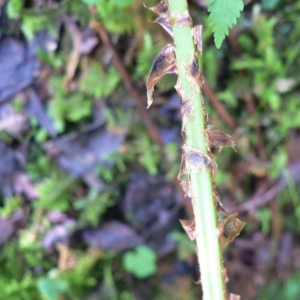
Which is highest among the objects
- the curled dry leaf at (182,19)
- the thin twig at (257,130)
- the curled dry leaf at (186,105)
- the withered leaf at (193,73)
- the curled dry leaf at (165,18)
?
the thin twig at (257,130)

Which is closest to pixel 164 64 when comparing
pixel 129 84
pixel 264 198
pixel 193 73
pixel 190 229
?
pixel 193 73

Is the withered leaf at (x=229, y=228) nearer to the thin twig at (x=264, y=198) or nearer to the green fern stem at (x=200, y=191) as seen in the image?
the green fern stem at (x=200, y=191)

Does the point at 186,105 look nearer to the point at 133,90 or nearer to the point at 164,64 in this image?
the point at 164,64

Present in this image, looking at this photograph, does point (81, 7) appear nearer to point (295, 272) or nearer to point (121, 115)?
point (121, 115)

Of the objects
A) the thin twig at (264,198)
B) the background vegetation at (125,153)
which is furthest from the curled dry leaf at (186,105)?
the thin twig at (264,198)

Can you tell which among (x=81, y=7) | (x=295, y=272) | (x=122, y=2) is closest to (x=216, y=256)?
(x=122, y=2)
